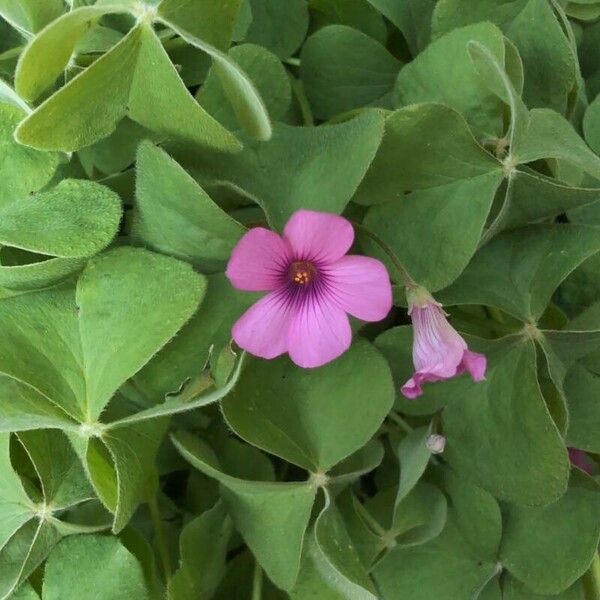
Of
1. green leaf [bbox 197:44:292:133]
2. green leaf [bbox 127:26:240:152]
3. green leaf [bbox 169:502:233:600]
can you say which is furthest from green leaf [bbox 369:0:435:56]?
green leaf [bbox 169:502:233:600]

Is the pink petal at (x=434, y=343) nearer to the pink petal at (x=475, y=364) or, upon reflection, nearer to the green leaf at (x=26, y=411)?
the pink petal at (x=475, y=364)

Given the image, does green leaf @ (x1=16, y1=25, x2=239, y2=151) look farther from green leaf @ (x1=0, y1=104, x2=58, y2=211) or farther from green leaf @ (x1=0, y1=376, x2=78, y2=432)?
green leaf @ (x1=0, y1=376, x2=78, y2=432)

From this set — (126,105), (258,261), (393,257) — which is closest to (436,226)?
(393,257)

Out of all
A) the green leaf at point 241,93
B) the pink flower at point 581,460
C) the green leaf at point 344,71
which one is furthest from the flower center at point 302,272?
the pink flower at point 581,460

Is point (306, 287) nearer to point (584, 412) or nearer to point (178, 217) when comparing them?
point (178, 217)

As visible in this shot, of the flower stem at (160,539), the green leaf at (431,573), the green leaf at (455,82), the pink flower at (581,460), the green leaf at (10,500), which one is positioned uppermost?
the green leaf at (455,82)

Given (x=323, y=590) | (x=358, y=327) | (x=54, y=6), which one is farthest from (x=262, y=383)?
(x=54, y=6)

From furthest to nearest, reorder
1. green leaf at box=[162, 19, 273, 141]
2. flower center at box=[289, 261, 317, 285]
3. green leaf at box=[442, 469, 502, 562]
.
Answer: green leaf at box=[442, 469, 502, 562] → flower center at box=[289, 261, 317, 285] → green leaf at box=[162, 19, 273, 141]
